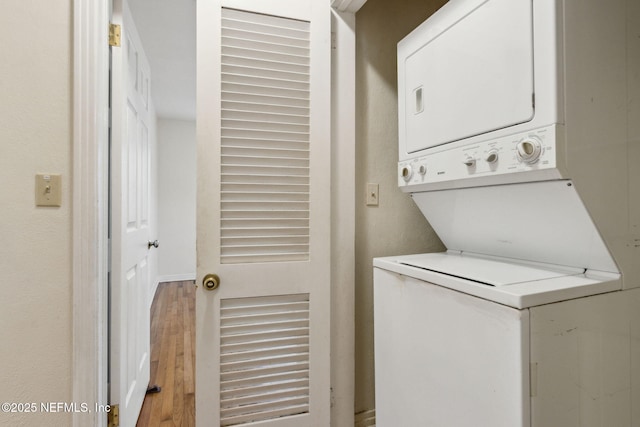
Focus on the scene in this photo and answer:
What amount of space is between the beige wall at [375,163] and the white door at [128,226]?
1041 millimetres

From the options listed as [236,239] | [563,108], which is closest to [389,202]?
[236,239]

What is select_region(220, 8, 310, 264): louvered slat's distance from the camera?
51.9 inches

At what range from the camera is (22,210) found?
3.63 ft

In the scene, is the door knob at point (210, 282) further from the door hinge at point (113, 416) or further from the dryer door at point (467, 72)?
the dryer door at point (467, 72)

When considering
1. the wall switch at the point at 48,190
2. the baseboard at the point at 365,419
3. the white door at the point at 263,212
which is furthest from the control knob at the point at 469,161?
the wall switch at the point at 48,190

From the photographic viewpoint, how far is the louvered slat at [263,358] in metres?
1.32

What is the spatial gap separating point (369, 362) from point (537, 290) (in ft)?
3.40

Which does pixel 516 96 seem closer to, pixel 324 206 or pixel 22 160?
Answer: pixel 324 206

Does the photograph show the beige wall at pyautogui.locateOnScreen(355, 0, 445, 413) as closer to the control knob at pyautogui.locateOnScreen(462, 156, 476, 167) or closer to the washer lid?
the washer lid

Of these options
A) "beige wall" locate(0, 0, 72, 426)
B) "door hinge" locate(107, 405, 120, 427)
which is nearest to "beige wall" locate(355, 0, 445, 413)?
"door hinge" locate(107, 405, 120, 427)

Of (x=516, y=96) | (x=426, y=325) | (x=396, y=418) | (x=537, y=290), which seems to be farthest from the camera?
(x=396, y=418)

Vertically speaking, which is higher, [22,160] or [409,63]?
[409,63]

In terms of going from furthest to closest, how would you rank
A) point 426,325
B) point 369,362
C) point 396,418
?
point 369,362 < point 396,418 < point 426,325

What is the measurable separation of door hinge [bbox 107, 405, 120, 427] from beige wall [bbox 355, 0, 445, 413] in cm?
103
